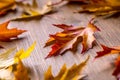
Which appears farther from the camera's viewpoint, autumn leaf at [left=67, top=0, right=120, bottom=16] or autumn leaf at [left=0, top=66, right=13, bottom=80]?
autumn leaf at [left=67, top=0, right=120, bottom=16]

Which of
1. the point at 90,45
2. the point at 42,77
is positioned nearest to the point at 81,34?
the point at 90,45

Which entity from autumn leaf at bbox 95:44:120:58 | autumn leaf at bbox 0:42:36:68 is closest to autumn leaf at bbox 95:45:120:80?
autumn leaf at bbox 95:44:120:58

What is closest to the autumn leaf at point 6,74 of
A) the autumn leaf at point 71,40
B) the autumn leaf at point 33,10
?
the autumn leaf at point 71,40

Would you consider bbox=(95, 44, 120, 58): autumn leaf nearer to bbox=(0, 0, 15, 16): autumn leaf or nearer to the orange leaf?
the orange leaf

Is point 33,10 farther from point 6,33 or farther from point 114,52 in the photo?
point 114,52

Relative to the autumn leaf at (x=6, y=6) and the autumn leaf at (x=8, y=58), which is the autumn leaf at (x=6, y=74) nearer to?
the autumn leaf at (x=8, y=58)

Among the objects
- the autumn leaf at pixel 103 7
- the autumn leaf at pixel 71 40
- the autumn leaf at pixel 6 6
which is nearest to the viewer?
the autumn leaf at pixel 71 40
